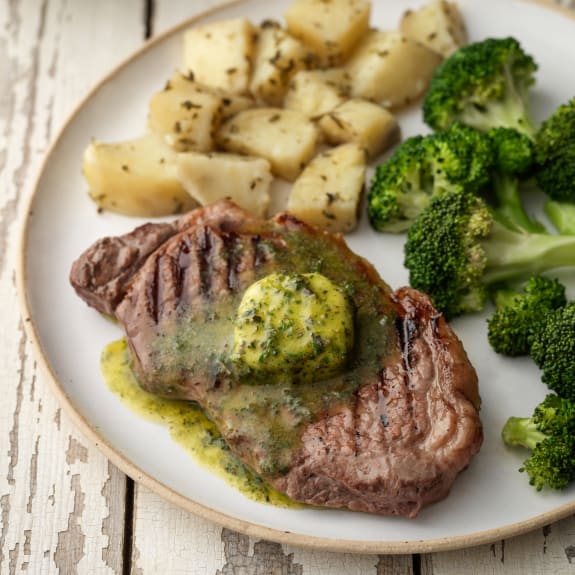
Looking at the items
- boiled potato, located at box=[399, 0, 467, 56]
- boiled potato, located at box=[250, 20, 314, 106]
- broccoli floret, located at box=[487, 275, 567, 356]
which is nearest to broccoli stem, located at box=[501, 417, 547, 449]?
broccoli floret, located at box=[487, 275, 567, 356]

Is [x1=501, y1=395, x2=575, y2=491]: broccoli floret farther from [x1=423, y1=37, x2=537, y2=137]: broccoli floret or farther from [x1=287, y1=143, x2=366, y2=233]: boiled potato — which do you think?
[x1=423, y1=37, x2=537, y2=137]: broccoli floret

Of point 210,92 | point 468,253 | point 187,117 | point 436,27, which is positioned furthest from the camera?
point 436,27

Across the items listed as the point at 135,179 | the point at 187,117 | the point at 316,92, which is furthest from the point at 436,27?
the point at 135,179

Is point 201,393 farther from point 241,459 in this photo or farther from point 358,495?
point 358,495

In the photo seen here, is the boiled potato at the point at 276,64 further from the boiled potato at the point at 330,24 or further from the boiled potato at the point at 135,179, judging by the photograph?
the boiled potato at the point at 135,179

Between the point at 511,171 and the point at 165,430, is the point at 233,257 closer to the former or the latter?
the point at 165,430

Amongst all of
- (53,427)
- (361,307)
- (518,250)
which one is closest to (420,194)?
(518,250)
